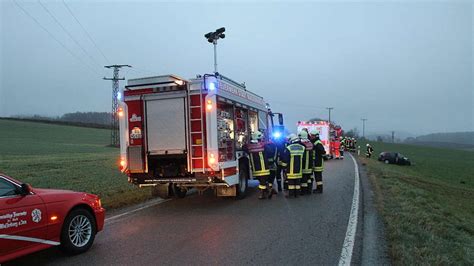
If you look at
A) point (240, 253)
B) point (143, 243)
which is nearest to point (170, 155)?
point (143, 243)

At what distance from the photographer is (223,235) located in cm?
690

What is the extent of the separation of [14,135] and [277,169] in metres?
55.5

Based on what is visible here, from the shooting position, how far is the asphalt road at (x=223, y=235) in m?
5.66

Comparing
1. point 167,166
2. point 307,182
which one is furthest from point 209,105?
point 307,182

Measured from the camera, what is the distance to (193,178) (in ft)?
31.3

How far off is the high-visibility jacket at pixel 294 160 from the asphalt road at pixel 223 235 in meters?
0.88

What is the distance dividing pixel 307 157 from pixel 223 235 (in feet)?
17.3

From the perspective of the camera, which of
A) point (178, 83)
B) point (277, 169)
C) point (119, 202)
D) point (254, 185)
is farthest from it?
point (254, 185)

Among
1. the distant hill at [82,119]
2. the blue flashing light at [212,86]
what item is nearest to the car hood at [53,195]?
the blue flashing light at [212,86]

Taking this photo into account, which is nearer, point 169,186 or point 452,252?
point 452,252

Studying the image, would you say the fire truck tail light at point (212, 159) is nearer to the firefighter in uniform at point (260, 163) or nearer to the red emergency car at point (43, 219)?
the firefighter in uniform at point (260, 163)

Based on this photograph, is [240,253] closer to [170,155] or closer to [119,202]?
[170,155]

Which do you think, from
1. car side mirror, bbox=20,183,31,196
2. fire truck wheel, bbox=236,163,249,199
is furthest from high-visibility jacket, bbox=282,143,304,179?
car side mirror, bbox=20,183,31,196

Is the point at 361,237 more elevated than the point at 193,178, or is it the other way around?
the point at 193,178
